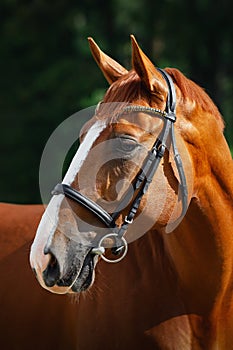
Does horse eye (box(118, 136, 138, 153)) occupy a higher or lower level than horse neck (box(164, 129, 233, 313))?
higher

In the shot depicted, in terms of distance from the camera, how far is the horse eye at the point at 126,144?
9.68ft

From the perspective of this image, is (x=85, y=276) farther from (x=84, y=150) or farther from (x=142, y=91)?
(x=142, y=91)

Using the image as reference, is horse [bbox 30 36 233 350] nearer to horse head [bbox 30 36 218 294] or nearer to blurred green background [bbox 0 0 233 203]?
horse head [bbox 30 36 218 294]

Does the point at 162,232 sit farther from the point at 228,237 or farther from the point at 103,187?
the point at 103,187

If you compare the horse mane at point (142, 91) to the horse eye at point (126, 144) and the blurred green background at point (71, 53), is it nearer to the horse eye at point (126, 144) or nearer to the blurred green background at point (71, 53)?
the horse eye at point (126, 144)

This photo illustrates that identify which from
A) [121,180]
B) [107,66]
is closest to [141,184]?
[121,180]

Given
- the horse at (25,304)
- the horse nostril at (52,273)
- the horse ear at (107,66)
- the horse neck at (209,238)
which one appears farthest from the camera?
the horse at (25,304)

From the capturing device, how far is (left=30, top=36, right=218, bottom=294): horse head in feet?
9.54

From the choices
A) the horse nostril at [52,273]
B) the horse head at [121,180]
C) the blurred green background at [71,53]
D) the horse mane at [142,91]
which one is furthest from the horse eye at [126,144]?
the blurred green background at [71,53]

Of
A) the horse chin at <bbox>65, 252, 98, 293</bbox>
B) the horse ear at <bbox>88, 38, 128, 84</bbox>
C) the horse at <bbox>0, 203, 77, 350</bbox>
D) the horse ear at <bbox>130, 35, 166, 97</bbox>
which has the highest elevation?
the horse ear at <bbox>130, 35, 166, 97</bbox>

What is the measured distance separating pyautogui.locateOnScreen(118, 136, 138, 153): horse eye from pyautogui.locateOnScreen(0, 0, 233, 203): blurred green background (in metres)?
Result: 10.7

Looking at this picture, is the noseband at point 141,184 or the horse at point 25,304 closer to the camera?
the noseband at point 141,184

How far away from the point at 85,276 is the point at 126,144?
55 cm

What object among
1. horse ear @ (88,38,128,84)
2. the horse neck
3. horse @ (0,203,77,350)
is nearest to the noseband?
the horse neck
